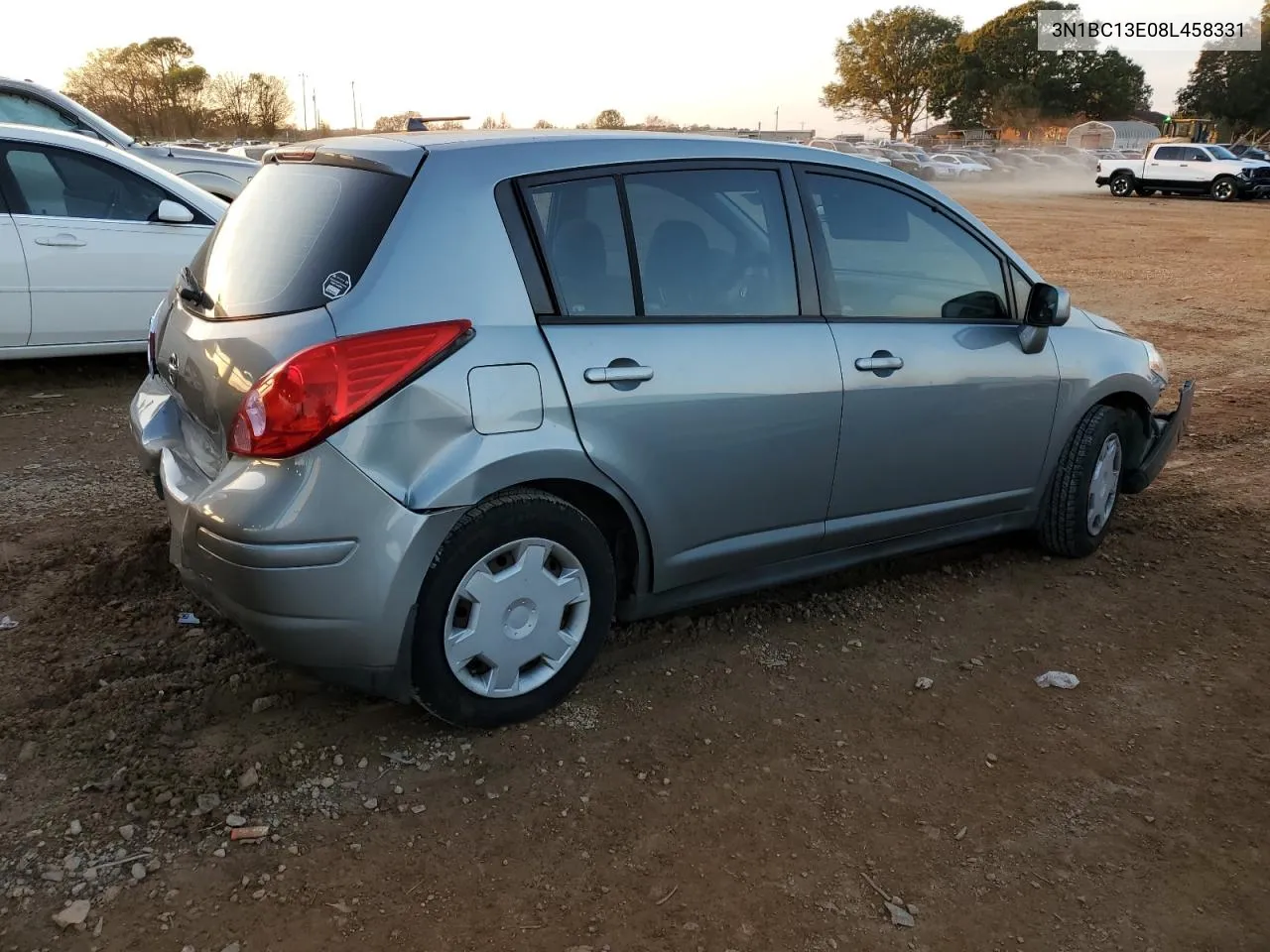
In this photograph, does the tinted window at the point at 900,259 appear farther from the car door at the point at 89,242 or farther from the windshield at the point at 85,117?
the windshield at the point at 85,117

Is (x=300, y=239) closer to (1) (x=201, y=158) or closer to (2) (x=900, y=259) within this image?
(2) (x=900, y=259)

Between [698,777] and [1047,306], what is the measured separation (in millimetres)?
2318

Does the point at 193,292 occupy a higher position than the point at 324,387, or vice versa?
the point at 193,292

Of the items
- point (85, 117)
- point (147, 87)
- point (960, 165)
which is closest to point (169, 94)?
point (147, 87)

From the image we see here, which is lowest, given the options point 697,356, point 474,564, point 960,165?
point 474,564

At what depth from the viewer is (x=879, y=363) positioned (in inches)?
142

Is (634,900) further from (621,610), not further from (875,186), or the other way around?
(875,186)

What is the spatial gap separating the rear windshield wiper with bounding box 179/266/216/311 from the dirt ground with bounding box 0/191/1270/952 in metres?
1.15

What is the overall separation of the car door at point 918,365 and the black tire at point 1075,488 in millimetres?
266

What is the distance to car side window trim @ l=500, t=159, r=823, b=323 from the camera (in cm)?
296

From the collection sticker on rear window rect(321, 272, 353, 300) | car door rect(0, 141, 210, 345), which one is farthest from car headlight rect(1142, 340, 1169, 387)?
car door rect(0, 141, 210, 345)

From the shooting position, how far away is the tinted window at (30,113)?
941 centimetres

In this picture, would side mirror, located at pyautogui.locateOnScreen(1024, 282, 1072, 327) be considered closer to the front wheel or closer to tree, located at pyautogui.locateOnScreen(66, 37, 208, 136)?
the front wheel

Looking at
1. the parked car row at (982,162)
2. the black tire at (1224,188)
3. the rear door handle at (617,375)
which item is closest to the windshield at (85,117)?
the rear door handle at (617,375)
